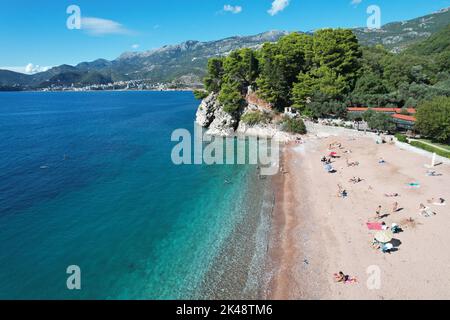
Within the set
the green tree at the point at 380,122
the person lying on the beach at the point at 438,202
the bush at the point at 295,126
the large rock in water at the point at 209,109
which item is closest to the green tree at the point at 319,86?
the bush at the point at 295,126

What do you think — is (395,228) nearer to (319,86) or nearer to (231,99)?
(319,86)

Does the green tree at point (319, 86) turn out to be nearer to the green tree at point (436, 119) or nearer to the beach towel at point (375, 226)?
the green tree at point (436, 119)

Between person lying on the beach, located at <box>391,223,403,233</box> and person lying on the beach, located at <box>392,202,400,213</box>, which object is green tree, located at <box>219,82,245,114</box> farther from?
person lying on the beach, located at <box>391,223,403,233</box>

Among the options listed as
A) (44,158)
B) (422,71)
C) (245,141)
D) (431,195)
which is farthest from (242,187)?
(422,71)

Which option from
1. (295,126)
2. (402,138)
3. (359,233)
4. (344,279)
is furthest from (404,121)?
(344,279)
